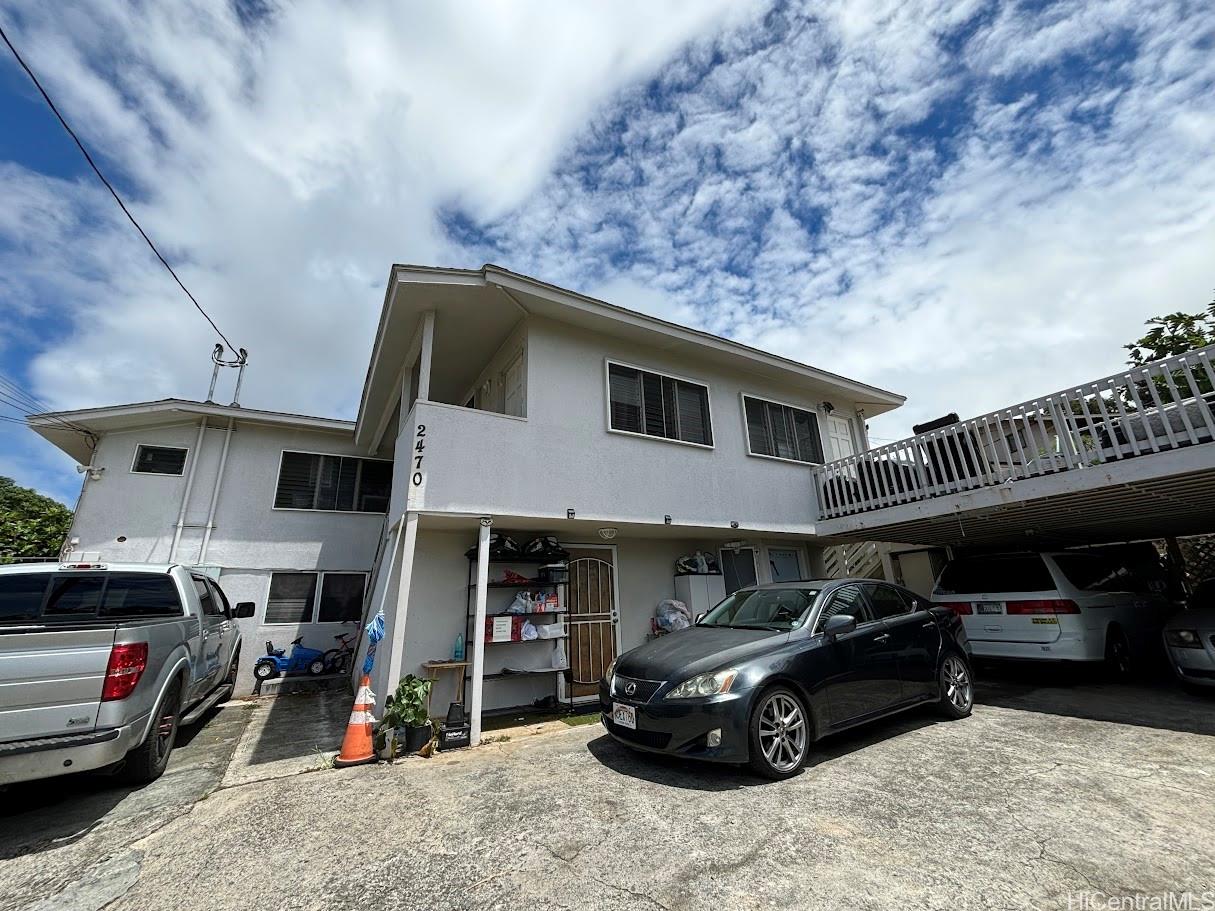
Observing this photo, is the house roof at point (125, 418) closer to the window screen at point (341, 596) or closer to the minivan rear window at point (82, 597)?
the window screen at point (341, 596)

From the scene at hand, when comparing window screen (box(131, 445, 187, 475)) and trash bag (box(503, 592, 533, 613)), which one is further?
window screen (box(131, 445, 187, 475))

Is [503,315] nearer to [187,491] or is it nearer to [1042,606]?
[187,491]

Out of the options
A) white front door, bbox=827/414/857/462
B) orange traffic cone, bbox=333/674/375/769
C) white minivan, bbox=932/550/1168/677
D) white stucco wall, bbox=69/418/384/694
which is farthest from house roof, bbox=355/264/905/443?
orange traffic cone, bbox=333/674/375/769

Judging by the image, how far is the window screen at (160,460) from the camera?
1015cm

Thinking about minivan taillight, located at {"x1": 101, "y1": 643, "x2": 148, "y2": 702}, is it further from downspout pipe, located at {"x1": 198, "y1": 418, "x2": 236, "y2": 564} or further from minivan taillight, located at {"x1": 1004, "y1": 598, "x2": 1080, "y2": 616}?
minivan taillight, located at {"x1": 1004, "y1": 598, "x2": 1080, "y2": 616}

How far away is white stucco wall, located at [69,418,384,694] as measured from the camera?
962cm

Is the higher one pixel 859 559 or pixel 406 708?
pixel 859 559

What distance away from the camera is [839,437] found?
36.8 feet

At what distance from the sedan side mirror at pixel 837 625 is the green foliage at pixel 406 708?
4.23 m

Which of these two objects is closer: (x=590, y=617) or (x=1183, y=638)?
(x=1183, y=638)

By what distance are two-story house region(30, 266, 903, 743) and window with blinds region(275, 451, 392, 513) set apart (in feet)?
0.15

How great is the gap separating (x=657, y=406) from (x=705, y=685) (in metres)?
5.09

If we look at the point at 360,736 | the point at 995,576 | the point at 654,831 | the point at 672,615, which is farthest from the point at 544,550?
the point at 995,576

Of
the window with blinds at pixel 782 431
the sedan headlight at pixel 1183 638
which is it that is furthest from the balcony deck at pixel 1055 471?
the sedan headlight at pixel 1183 638
